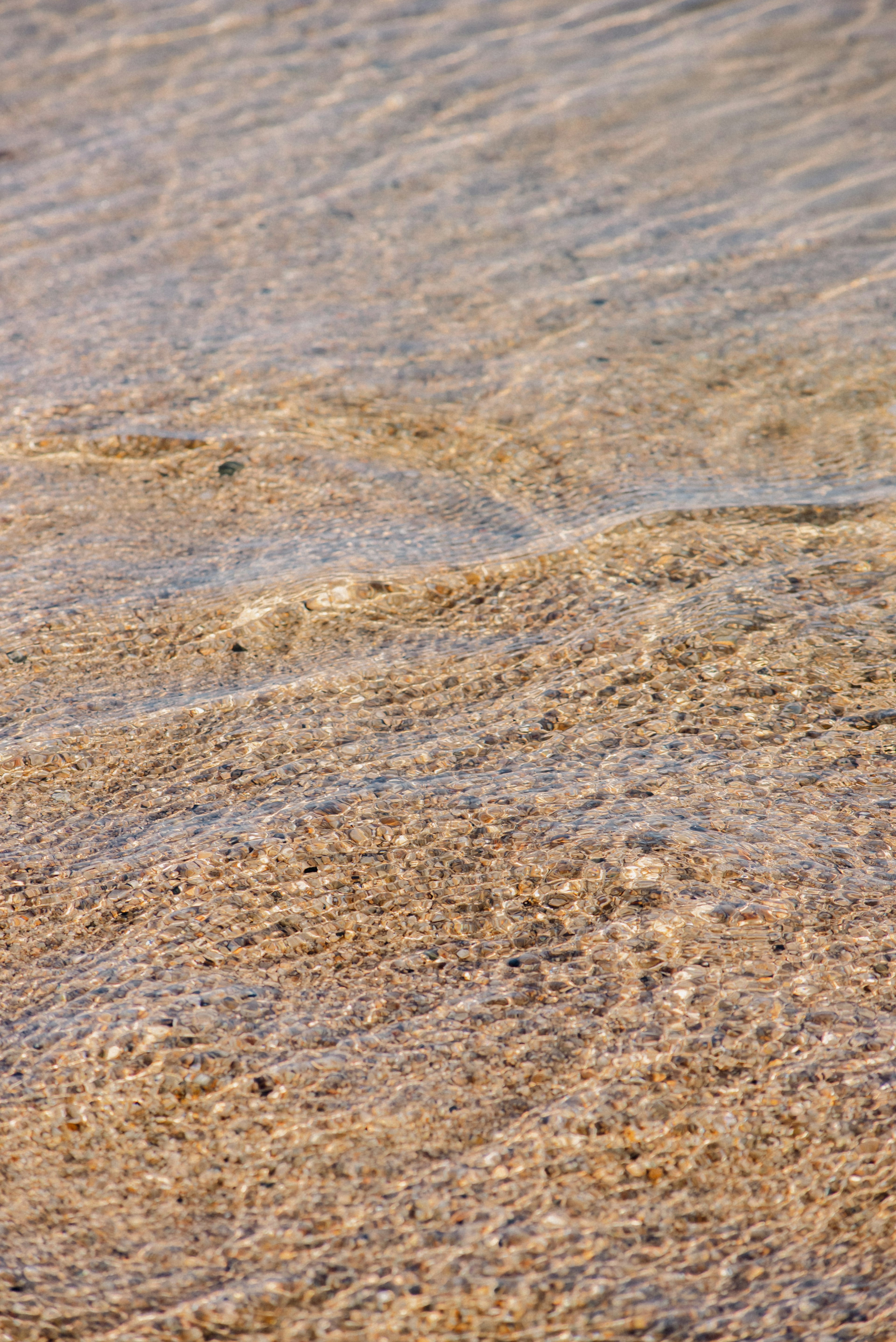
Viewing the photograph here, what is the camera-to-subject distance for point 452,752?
2.26 metres

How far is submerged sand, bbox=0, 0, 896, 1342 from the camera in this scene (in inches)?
58.5

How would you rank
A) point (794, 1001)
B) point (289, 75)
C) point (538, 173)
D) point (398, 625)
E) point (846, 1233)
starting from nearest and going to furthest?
point (846, 1233) → point (794, 1001) → point (398, 625) → point (538, 173) → point (289, 75)

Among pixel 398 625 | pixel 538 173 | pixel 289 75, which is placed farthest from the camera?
pixel 289 75

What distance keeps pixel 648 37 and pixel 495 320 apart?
3.10m

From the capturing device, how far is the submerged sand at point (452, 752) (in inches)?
58.5

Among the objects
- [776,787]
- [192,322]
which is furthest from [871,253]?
[776,787]

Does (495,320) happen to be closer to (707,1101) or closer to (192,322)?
(192,322)

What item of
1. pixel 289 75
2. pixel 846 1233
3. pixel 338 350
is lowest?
pixel 846 1233

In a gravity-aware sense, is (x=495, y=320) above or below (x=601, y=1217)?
above

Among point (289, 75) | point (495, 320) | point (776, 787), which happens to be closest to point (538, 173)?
point (495, 320)

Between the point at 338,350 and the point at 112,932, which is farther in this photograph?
the point at 338,350

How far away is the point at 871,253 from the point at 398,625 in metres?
2.70

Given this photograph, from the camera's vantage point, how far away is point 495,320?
3814 mm

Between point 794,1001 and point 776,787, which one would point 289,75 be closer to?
point 776,787
